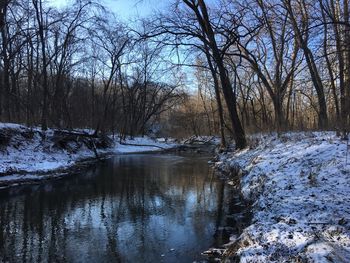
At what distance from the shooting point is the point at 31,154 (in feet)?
61.7

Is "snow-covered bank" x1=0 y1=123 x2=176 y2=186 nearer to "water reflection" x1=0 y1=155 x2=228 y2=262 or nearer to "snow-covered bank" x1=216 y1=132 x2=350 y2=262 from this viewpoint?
"water reflection" x1=0 y1=155 x2=228 y2=262

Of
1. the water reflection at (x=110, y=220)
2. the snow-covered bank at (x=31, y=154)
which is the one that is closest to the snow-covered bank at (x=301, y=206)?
the water reflection at (x=110, y=220)

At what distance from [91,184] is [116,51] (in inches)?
1030

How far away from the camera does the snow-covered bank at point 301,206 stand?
202 inches

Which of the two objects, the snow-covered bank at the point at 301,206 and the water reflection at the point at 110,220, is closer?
the snow-covered bank at the point at 301,206

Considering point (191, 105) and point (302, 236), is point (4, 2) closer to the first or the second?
point (302, 236)

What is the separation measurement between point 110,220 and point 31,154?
1085cm

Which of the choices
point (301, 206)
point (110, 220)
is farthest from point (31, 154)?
point (301, 206)

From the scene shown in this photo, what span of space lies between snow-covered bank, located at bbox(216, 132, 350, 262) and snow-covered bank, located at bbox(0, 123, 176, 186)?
955 centimetres

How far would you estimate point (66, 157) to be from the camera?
22.2 m

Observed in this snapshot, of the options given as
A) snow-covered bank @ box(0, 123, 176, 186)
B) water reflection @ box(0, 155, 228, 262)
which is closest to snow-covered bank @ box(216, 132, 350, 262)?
water reflection @ box(0, 155, 228, 262)

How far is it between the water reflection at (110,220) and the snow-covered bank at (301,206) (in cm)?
133

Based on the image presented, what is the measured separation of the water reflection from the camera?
7.09 meters

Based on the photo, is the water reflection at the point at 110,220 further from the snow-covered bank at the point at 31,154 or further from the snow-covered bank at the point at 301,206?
the snow-covered bank at the point at 31,154
